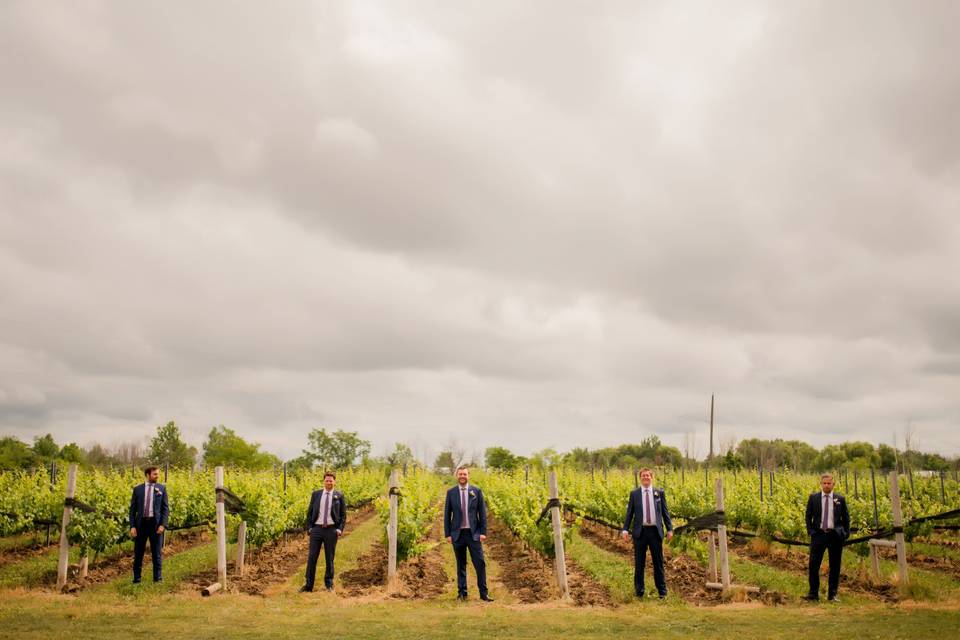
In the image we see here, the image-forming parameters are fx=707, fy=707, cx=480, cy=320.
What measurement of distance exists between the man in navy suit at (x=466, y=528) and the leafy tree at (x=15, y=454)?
1952 inches

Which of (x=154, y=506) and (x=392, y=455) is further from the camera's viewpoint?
(x=392, y=455)

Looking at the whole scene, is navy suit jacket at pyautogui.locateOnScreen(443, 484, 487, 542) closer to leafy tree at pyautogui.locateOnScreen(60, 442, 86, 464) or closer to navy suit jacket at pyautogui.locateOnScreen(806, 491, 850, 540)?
navy suit jacket at pyautogui.locateOnScreen(806, 491, 850, 540)

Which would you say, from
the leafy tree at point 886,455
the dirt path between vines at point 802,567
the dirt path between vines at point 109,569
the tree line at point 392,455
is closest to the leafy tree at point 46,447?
the tree line at point 392,455

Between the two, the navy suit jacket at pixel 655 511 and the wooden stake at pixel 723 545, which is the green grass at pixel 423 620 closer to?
the wooden stake at pixel 723 545

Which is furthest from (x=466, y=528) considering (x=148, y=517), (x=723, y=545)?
(x=148, y=517)

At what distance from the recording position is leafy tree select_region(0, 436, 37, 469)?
5034 centimetres

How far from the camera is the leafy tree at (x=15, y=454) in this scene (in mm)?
50344

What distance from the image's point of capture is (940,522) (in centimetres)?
1827

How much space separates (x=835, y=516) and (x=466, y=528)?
5378 mm

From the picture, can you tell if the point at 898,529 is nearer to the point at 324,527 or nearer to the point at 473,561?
the point at 473,561

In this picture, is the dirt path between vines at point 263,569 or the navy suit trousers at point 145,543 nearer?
the navy suit trousers at point 145,543

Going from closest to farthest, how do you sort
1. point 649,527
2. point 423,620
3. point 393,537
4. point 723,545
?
1. point 423,620
2. point 649,527
3. point 723,545
4. point 393,537

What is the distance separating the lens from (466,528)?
10.3 meters

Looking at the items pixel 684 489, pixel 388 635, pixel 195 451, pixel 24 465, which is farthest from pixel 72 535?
pixel 195 451
